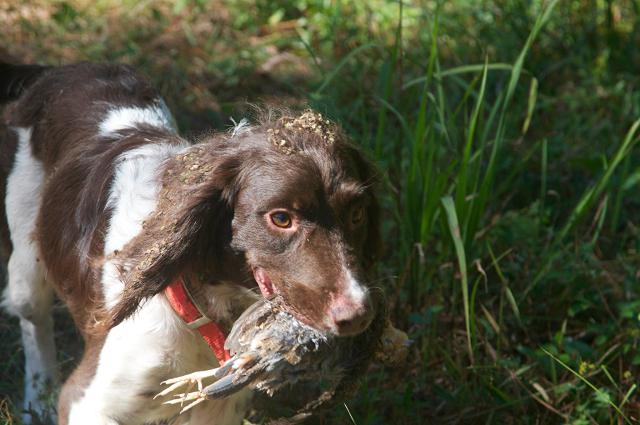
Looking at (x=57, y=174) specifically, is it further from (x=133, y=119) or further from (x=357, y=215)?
(x=357, y=215)

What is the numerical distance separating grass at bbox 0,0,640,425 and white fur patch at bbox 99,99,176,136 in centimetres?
46

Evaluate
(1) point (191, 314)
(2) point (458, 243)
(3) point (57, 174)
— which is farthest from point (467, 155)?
(3) point (57, 174)

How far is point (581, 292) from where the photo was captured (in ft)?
13.4

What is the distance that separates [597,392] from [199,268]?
156cm

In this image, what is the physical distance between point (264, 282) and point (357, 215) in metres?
0.32

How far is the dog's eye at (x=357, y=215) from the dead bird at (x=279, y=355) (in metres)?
0.26

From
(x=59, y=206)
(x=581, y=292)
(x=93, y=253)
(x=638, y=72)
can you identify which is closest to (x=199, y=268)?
(x=93, y=253)

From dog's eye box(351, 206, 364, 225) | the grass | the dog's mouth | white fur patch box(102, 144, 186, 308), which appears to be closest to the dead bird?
the dog's mouth

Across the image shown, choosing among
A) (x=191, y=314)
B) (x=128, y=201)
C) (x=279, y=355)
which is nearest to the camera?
(x=279, y=355)

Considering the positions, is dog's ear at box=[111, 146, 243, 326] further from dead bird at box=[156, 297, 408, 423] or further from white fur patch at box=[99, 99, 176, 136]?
white fur patch at box=[99, 99, 176, 136]

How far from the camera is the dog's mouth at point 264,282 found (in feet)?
9.08

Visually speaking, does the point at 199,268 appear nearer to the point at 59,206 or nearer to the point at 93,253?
the point at 93,253

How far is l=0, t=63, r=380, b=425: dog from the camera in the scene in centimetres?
266

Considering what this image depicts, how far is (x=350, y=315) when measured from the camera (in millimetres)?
2479
